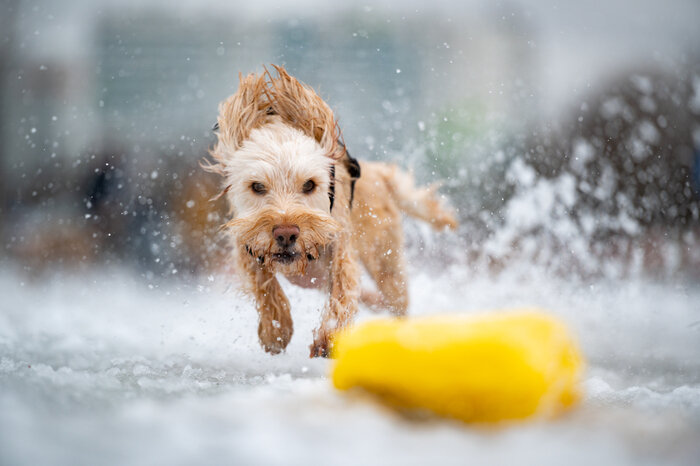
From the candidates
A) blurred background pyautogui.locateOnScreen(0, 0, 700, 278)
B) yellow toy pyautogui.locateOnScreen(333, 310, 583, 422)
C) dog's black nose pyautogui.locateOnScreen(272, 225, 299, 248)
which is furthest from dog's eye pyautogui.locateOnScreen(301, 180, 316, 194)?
blurred background pyautogui.locateOnScreen(0, 0, 700, 278)

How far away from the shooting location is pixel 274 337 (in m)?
2.89

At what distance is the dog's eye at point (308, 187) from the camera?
265 cm

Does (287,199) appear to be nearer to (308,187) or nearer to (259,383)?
(308,187)

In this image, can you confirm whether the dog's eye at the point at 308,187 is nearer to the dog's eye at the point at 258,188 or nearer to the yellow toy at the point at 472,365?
the dog's eye at the point at 258,188

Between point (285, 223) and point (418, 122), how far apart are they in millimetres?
2523

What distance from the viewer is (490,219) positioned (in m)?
4.61

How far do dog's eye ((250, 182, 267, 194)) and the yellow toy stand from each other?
Result: 1.37m

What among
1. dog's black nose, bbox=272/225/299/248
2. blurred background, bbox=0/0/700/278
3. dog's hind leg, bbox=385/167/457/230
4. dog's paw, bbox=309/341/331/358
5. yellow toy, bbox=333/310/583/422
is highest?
blurred background, bbox=0/0/700/278

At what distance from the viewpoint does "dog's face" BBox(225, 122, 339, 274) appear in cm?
249

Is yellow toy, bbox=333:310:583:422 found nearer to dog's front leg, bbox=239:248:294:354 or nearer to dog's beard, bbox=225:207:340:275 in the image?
dog's beard, bbox=225:207:340:275

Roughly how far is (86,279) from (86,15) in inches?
83.2

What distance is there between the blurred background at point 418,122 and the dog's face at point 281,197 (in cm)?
155

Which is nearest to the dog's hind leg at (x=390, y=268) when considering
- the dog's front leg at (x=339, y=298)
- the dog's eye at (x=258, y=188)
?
A: the dog's front leg at (x=339, y=298)

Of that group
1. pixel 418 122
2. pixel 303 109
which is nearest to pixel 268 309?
pixel 303 109
